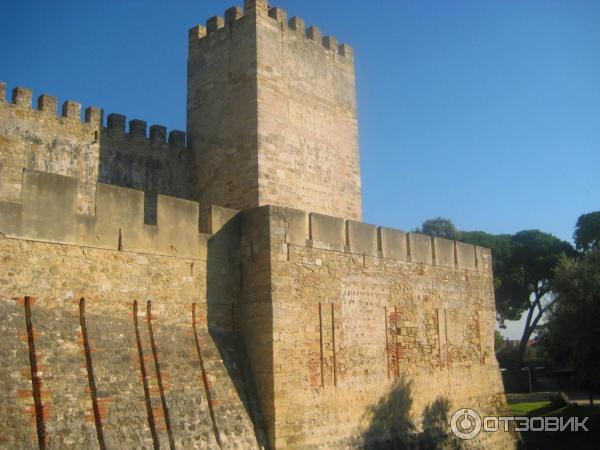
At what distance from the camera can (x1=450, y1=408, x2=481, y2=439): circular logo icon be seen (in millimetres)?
14727

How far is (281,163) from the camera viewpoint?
14219mm

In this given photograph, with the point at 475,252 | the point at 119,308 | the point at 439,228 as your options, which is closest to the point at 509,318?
the point at 439,228

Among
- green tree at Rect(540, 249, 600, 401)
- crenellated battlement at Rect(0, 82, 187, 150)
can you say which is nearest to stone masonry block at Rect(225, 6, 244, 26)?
crenellated battlement at Rect(0, 82, 187, 150)

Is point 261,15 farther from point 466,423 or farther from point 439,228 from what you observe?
point 439,228

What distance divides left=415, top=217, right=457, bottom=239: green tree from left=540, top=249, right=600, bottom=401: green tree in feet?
74.5

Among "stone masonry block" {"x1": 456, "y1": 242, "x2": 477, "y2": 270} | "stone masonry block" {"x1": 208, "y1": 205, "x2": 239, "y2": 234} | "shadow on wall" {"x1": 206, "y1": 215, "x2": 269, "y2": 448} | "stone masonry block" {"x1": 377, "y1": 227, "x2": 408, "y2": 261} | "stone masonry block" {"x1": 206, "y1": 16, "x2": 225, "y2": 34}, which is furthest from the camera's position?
"stone masonry block" {"x1": 456, "y1": 242, "x2": 477, "y2": 270}

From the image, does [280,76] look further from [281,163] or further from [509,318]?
[509,318]

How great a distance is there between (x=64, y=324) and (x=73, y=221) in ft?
4.68

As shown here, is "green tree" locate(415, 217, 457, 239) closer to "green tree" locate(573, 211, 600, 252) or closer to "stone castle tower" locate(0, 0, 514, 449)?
"green tree" locate(573, 211, 600, 252)

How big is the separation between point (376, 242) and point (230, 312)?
397 cm

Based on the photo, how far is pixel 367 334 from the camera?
12664mm

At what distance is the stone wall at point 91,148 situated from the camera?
13.8 m

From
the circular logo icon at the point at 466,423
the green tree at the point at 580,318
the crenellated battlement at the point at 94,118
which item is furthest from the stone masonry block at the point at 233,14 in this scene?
the green tree at the point at 580,318

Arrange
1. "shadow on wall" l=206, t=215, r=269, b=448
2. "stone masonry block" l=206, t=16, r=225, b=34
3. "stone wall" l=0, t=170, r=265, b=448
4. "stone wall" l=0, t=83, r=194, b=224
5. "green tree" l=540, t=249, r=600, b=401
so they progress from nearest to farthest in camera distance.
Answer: "stone wall" l=0, t=170, r=265, b=448 < "shadow on wall" l=206, t=215, r=269, b=448 < "stone wall" l=0, t=83, r=194, b=224 < "stone masonry block" l=206, t=16, r=225, b=34 < "green tree" l=540, t=249, r=600, b=401
